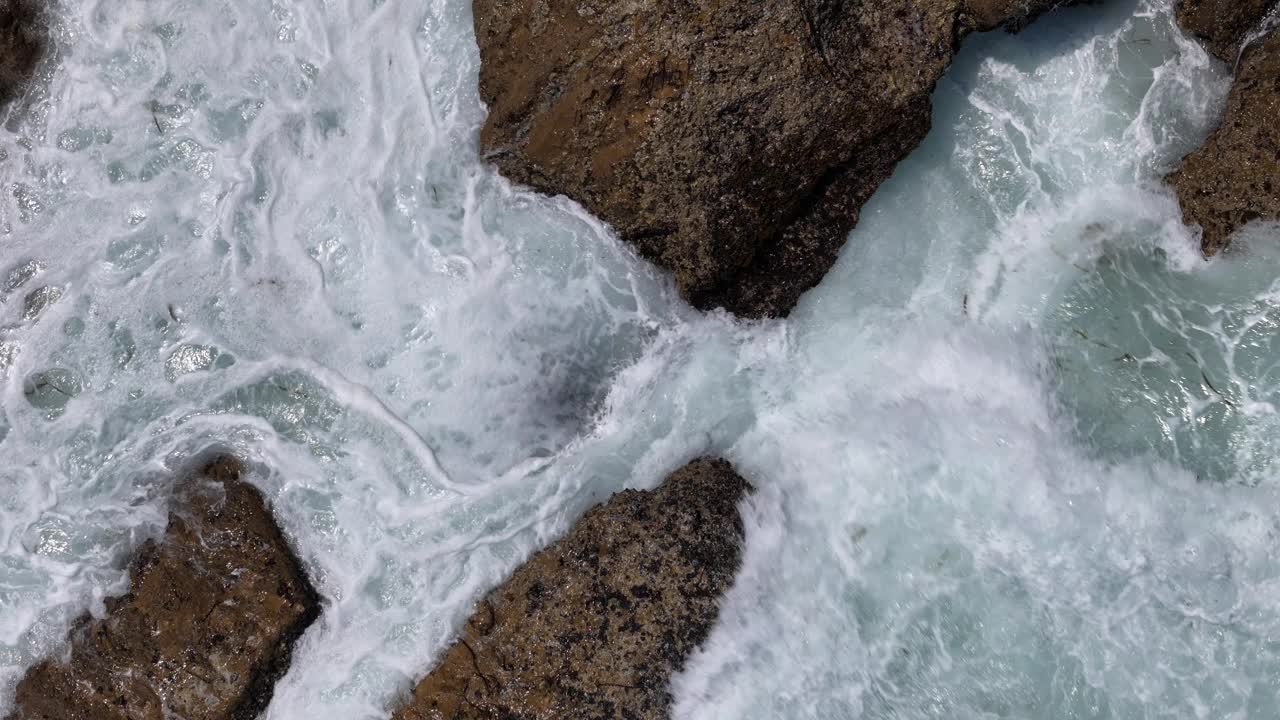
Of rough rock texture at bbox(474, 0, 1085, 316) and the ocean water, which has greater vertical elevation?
A: rough rock texture at bbox(474, 0, 1085, 316)

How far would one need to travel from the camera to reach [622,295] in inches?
232

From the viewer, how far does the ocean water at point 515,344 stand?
5590 mm

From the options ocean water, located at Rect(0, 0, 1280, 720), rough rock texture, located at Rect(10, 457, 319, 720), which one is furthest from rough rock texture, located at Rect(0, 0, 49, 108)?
rough rock texture, located at Rect(10, 457, 319, 720)

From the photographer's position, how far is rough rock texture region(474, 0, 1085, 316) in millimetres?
5094

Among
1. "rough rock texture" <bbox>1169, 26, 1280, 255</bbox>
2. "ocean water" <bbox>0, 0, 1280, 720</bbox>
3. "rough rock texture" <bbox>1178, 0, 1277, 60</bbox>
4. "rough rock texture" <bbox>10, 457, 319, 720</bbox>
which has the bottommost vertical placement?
"rough rock texture" <bbox>10, 457, 319, 720</bbox>

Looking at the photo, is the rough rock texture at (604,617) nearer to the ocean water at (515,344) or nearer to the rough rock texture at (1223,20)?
the ocean water at (515,344)

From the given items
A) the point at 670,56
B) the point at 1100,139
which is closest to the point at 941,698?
the point at 1100,139

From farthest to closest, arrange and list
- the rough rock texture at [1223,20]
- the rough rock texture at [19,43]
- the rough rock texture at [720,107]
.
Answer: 1. the rough rock texture at [19,43]
2. the rough rock texture at [1223,20]
3. the rough rock texture at [720,107]

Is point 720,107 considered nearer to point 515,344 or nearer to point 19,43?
point 515,344

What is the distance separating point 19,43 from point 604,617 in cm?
607

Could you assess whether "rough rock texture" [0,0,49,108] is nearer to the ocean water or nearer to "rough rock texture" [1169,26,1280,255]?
the ocean water

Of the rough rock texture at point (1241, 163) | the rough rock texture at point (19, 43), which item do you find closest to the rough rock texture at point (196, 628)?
the rough rock texture at point (19, 43)

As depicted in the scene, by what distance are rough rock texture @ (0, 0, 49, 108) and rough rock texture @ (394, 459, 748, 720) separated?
5.31 metres

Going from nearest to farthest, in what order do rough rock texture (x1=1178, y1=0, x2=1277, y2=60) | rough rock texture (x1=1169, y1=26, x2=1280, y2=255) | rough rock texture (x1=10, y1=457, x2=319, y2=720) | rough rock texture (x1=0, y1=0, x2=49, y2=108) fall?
rough rock texture (x1=1169, y1=26, x2=1280, y2=255) < rough rock texture (x1=1178, y1=0, x2=1277, y2=60) < rough rock texture (x1=10, y1=457, x2=319, y2=720) < rough rock texture (x1=0, y1=0, x2=49, y2=108)
